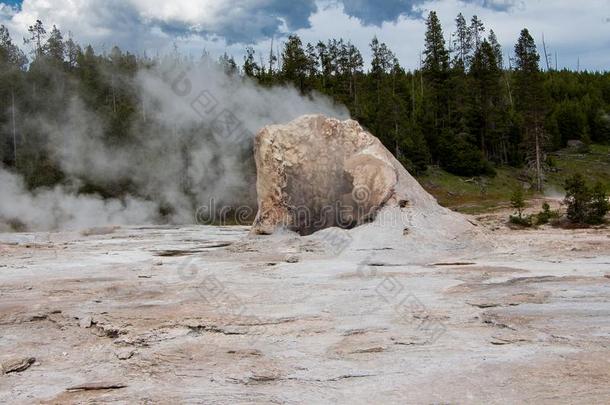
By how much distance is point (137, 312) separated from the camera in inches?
254

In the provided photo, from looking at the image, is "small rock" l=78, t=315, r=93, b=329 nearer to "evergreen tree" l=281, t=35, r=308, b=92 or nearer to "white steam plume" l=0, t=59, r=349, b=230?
"white steam plume" l=0, t=59, r=349, b=230

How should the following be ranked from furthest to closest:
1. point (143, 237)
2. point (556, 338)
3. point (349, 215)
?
point (143, 237) < point (349, 215) < point (556, 338)

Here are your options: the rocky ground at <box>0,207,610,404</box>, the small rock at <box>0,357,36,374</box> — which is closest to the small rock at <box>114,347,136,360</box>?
the rocky ground at <box>0,207,610,404</box>

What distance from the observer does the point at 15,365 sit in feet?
15.5

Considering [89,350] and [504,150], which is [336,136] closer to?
[89,350]

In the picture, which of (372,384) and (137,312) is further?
(137,312)

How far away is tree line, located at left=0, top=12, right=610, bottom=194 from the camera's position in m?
33.4

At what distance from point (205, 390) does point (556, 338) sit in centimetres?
310

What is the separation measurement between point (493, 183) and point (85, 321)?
2938cm

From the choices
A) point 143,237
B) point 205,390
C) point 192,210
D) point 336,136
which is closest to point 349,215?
point 336,136

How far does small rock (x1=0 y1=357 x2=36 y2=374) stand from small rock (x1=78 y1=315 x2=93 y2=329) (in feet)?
3.69

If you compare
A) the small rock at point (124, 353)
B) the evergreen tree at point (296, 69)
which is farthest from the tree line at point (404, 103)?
the small rock at point (124, 353)

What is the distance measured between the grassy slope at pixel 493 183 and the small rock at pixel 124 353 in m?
19.1

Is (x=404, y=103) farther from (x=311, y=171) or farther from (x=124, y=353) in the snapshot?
(x=124, y=353)
